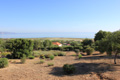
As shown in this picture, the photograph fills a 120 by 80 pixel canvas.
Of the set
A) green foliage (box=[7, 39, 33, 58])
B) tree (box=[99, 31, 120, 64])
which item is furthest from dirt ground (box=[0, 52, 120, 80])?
green foliage (box=[7, 39, 33, 58])

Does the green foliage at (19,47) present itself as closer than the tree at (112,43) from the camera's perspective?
No

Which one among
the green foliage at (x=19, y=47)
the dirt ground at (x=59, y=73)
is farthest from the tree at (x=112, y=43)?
the green foliage at (x=19, y=47)

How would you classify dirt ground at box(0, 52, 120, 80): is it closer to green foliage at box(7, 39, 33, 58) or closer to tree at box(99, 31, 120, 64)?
tree at box(99, 31, 120, 64)

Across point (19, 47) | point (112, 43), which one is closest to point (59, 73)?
point (112, 43)

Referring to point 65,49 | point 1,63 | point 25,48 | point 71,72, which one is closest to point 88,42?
point 65,49

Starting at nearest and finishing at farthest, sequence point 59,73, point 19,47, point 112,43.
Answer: point 59,73 < point 112,43 < point 19,47

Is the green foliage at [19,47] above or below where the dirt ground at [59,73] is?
above

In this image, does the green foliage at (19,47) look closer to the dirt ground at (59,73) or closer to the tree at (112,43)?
the dirt ground at (59,73)

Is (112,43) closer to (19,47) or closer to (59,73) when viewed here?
(59,73)

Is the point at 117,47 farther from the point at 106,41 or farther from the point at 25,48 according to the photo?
the point at 25,48

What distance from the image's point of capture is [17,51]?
19.0 meters

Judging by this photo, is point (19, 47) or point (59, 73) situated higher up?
point (19, 47)

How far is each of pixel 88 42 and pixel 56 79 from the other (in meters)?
29.7

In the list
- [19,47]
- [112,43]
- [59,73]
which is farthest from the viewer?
[19,47]
